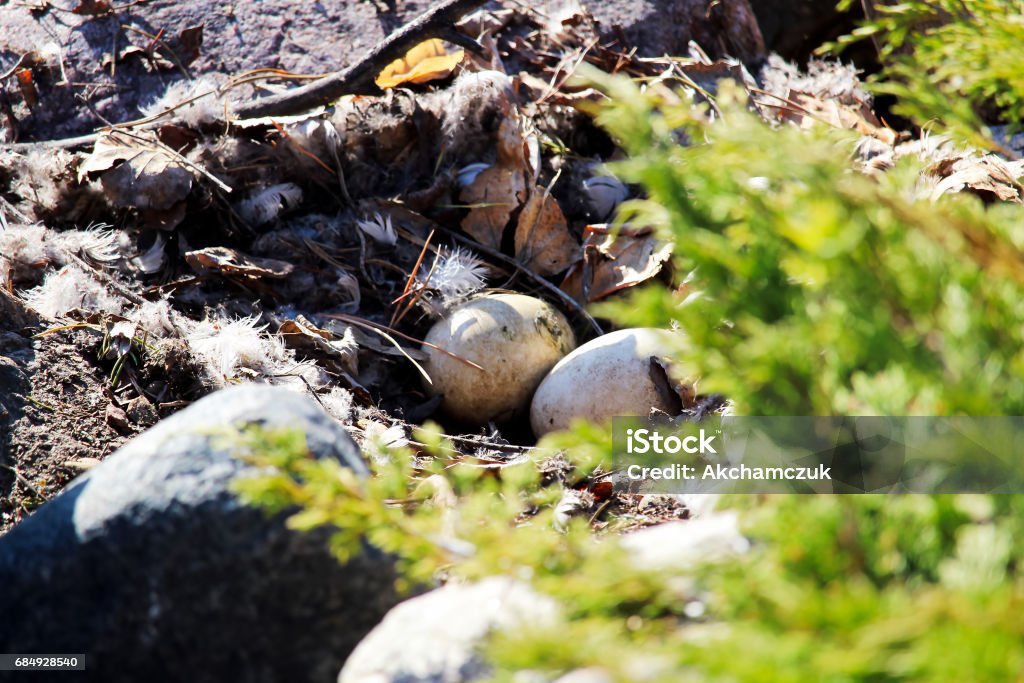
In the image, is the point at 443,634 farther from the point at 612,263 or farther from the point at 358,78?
the point at 358,78

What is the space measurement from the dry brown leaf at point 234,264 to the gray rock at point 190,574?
1862mm

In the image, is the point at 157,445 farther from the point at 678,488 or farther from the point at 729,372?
the point at 678,488

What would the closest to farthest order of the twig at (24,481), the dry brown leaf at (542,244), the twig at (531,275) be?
the twig at (24,481), the twig at (531,275), the dry brown leaf at (542,244)

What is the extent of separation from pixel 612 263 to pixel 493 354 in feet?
2.38

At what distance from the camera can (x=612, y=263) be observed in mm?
3867

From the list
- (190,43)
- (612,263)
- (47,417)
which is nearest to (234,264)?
(47,417)

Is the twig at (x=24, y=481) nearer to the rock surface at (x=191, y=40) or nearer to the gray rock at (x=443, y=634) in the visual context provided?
the gray rock at (x=443, y=634)

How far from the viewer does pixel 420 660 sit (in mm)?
1674

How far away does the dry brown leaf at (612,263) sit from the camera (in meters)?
3.76

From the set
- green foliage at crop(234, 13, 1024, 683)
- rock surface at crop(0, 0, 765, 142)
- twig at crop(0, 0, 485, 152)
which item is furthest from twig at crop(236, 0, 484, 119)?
green foliage at crop(234, 13, 1024, 683)

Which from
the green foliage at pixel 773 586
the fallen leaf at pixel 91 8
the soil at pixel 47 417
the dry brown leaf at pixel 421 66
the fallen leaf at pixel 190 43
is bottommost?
the soil at pixel 47 417

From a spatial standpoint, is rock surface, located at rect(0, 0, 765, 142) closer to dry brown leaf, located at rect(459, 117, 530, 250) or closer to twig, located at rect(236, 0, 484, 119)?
twig, located at rect(236, 0, 484, 119)

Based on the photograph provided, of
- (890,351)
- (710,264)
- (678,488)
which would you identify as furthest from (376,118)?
(890,351)

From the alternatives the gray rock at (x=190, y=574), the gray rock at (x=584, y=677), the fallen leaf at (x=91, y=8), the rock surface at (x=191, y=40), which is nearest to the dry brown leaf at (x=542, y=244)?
the rock surface at (x=191, y=40)
